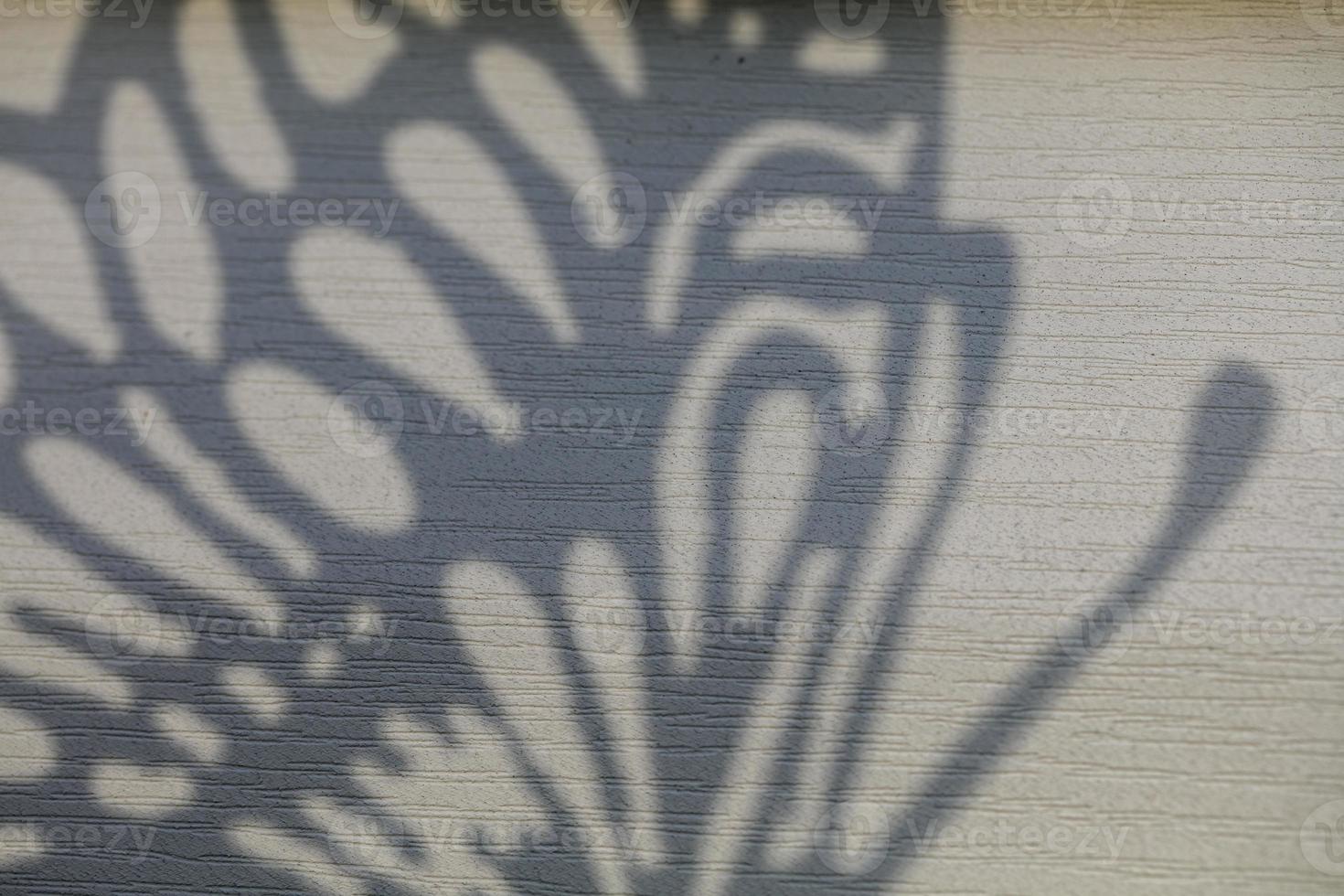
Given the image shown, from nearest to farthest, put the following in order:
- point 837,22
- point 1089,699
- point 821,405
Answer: point 1089,699 < point 821,405 < point 837,22

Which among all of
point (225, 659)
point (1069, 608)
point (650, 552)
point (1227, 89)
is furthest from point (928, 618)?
point (225, 659)

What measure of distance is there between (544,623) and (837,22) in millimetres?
1354

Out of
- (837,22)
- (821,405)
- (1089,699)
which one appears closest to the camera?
(1089,699)

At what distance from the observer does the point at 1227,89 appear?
190cm

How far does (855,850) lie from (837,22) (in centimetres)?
162

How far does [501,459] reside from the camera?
6.10 feet

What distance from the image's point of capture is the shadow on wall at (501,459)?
1764 mm

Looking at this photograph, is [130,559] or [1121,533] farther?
[130,559]

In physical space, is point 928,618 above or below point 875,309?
below

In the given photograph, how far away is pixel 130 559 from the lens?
6.16 ft

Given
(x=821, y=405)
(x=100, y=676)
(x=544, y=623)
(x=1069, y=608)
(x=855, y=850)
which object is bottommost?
(x=855, y=850)

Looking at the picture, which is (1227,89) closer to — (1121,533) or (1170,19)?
(1170,19)

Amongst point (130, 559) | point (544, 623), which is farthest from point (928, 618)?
point (130, 559)

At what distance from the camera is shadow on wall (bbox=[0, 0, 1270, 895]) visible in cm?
Answer: 176
